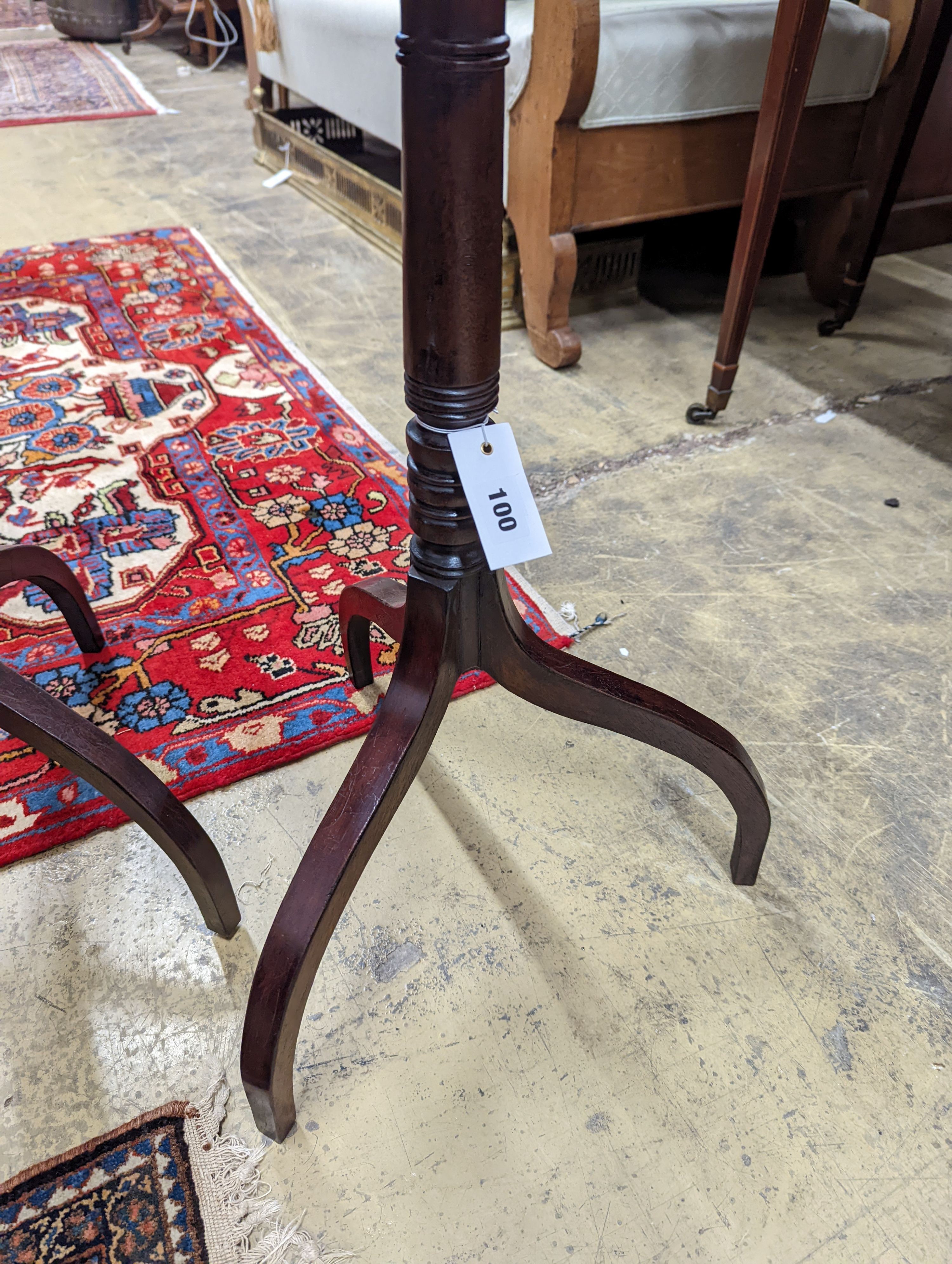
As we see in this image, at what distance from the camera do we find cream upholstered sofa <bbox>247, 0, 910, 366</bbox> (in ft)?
4.97

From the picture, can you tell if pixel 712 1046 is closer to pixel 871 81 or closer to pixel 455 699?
pixel 455 699

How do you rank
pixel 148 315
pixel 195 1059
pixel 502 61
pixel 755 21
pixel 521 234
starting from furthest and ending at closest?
pixel 148 315 → pixel 521 234 → pixel 755 21 → pixel 195 1059 → pixel 502 61

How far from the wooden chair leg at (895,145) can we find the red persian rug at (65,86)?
3097 mm

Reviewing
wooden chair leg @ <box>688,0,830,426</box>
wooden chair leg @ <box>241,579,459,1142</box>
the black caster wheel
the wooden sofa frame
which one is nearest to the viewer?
wooden chair leg @ <box>241,579,459,1142</box>

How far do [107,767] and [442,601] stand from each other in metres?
0.31

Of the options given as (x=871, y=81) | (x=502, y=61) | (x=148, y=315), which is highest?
(x=502, y=61)

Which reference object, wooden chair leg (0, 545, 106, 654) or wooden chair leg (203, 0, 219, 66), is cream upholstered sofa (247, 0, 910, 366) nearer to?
wooden chair leg (0, 545, 106, 654)

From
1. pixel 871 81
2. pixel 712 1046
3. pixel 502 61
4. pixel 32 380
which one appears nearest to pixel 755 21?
pixel 871 81

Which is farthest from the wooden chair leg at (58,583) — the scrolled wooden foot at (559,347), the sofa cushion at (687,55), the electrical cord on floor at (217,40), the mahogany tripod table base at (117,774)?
the electrical cord on floor at (217,40)

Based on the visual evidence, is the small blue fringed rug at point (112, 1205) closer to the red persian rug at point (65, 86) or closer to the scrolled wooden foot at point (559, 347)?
the scrolled wooden foot at point (559, 347)

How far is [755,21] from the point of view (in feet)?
5.23

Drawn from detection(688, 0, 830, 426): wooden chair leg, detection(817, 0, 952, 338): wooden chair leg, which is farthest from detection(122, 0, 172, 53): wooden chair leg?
detection(688, 0, 830, 426): wooden chair leg

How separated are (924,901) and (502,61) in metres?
0.82

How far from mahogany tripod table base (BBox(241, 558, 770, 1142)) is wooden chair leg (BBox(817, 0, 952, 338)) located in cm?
147
